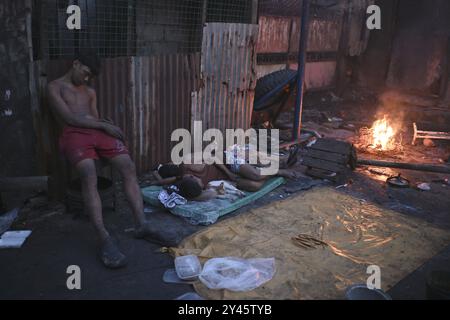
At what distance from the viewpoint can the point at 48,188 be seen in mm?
5672

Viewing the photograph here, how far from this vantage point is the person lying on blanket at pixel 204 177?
19.4ft

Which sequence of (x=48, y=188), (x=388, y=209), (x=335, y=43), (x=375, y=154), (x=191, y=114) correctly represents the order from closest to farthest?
(x=48, y=188), (x=388, y=209), (x=191, y=114), (x=375, y=154), (x=335, y=43)

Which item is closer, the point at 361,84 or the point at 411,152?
the point at 411,152

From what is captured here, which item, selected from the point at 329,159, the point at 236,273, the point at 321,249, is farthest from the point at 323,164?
the point at 236,273

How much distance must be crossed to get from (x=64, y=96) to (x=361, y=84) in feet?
39.2

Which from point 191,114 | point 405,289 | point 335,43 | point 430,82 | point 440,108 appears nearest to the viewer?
point 405,289

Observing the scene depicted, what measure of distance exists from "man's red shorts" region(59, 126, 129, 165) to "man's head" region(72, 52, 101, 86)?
0.64 m

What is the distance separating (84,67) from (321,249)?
3.77 meters

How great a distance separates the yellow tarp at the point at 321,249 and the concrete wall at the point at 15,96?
106 inches

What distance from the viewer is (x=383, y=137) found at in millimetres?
9641

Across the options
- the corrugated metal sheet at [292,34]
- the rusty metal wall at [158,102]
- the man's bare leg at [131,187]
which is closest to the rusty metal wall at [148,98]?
the rusty metal wall at [158,102]

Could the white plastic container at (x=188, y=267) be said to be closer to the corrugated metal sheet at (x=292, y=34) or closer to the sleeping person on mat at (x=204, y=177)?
the sleeping person on mat at (x=204, y=177)
